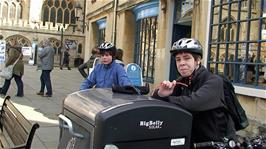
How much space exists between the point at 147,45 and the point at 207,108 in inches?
471

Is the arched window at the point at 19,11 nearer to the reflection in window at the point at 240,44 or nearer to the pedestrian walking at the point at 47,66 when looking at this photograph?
the pedestrian walking at the point at 47,66

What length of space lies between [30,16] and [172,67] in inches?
1453

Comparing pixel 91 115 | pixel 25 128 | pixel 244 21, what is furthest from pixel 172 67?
pixel 91 115

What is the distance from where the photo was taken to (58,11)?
1949 inches

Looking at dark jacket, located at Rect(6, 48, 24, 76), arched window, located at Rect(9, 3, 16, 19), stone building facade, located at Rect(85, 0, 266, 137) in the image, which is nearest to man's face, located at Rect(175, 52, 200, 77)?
stone building facade, located at Rect(85, 0, 266, 137)

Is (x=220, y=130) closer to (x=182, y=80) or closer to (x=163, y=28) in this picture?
(x=182, y=80)

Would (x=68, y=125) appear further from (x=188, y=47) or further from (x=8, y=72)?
(x=8, y=72)

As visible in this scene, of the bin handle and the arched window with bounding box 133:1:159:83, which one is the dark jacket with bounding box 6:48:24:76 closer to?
the arched window with bounding box 133:1:159:83

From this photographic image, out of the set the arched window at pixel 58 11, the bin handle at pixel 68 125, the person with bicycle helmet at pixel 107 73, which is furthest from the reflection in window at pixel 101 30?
the arched window at pixel 58 11

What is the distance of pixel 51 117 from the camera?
9250 mm

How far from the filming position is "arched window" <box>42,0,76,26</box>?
48750mm

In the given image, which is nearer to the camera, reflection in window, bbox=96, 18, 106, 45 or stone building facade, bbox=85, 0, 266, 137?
stone building facade, bbox=85, 0, 266, 137

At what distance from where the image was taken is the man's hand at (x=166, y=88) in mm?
2922

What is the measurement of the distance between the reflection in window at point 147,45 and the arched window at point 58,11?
111 ft
